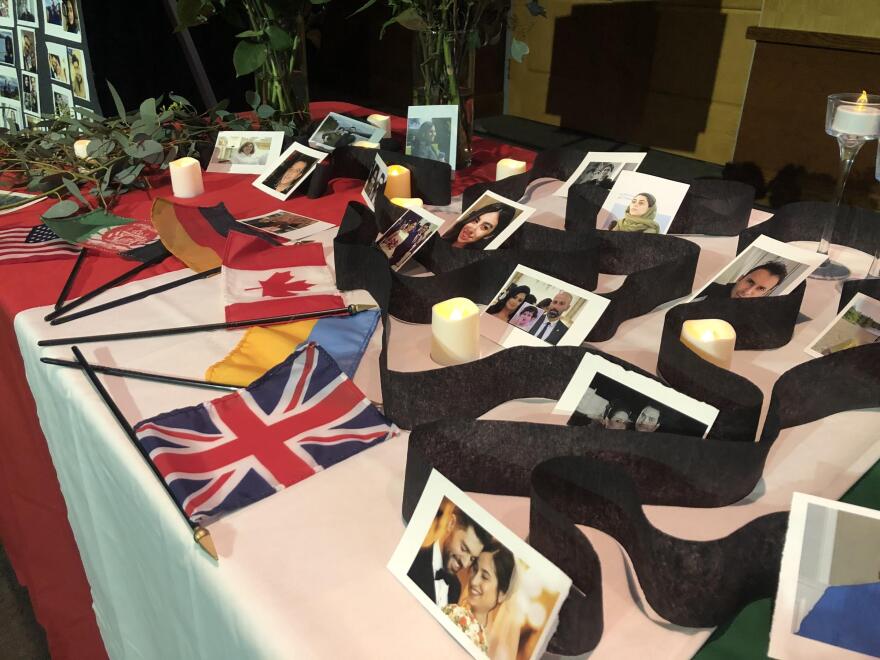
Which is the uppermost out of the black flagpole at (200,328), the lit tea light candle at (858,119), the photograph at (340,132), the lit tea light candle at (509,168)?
the lit tea light candle at (858,119)

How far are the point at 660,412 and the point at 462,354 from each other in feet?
0.89

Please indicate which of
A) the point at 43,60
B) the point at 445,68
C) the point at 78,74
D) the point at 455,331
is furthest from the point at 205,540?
the point at 43,60

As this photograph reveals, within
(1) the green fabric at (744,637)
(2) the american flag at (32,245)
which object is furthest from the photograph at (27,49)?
(1) the green fabric at (744,637)

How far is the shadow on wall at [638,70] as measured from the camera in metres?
3.66

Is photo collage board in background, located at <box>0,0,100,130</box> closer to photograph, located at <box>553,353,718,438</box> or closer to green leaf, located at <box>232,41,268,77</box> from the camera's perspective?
green leaf, located at <box>232,41,268,77</box>

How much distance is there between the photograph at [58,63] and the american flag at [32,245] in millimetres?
968

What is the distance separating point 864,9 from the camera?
8.91ft

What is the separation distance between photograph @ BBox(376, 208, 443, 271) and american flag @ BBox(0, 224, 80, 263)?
1.80ft

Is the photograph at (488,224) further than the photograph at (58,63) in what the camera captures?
No

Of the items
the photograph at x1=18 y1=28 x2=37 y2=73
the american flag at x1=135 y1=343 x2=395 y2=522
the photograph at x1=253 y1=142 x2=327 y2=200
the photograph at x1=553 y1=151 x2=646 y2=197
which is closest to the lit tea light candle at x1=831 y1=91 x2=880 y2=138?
the photograph at x1=553 y1=151 x2=646 y2=197

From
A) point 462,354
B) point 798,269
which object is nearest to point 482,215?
point 462,354

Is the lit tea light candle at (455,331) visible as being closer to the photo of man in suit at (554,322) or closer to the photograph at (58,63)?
the photo of man in suit at (554,322)

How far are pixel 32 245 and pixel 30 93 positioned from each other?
1216 mm

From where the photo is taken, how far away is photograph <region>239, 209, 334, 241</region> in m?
1.33
